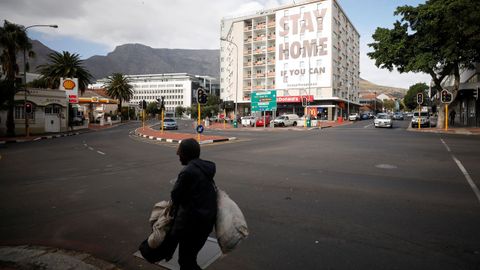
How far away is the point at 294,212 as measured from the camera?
201 inches

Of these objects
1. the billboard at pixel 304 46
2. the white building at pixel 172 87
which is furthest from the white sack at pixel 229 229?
the white building at pixel 172 87

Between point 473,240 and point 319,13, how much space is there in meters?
61.2

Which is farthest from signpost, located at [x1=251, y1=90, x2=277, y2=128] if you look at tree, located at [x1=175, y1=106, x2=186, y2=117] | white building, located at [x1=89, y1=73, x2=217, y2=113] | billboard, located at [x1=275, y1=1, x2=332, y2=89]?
white building, located at [x1=89, y1=73, x2=217, y2=113]

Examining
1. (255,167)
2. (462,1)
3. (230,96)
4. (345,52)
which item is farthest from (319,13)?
(255,167)

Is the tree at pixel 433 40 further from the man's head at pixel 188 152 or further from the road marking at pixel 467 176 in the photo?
the man's head at pixel 188 152

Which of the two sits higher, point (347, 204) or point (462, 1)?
point (462, 1)

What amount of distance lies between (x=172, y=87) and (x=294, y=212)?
157408 millimetres

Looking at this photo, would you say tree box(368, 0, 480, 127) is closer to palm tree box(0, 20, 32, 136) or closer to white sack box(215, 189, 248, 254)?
white sack box(215, 189, 248, 254)

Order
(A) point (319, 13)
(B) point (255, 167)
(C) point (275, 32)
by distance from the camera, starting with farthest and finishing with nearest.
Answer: (C) point (275, 32) → (A) point (319, 13) → (B) point (255, 167)

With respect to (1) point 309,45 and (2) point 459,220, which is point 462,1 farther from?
(1) point 309,45

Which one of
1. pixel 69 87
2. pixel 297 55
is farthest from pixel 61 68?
pixel 297 55

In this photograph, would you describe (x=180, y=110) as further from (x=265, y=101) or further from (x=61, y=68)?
(x=265, y=101)

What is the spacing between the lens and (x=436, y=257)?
3.46 meters

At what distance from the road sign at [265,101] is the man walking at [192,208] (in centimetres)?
3724
